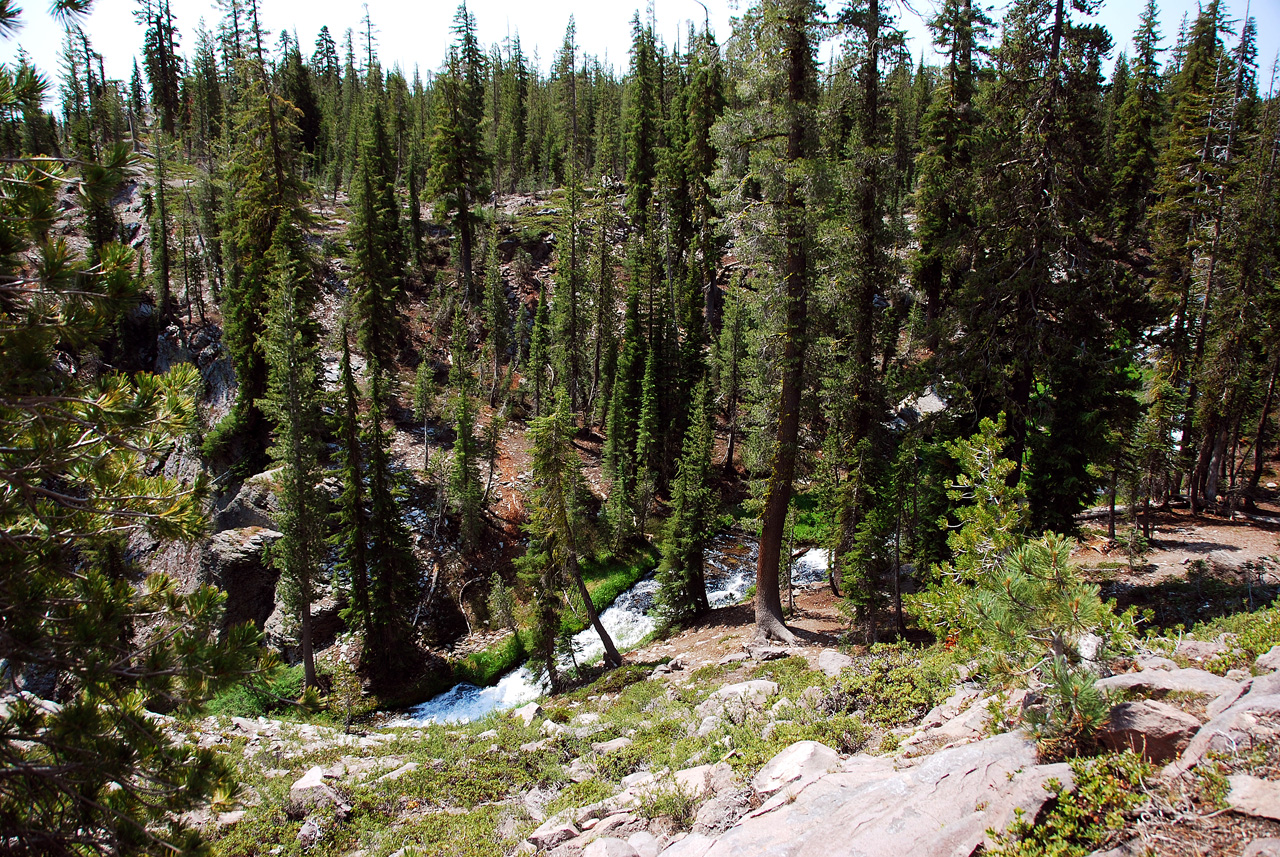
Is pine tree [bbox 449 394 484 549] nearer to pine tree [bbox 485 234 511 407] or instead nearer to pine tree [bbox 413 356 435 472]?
pine tree [bbox 413 356 435 472]

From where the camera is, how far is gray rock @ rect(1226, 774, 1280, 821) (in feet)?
12.1

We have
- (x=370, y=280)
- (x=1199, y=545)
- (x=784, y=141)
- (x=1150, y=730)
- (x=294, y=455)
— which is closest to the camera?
(x=1150, y=730)

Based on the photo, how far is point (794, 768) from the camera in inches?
269

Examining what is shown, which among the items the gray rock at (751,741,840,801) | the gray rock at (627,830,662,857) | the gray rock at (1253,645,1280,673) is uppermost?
the gray rock at (1253,645,1280,673)

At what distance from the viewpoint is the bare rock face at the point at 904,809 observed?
4.72 metres

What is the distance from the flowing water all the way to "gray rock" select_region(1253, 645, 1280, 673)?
18.7 m

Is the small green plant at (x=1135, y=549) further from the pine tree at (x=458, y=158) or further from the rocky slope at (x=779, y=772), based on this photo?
the pine tree at (x=458, y=158)

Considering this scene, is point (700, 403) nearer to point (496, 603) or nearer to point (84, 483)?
point (496, 603)

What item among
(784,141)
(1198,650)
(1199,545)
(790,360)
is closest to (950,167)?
(784,141)

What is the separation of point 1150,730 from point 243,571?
30.7m

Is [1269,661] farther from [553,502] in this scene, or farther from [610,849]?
[553,502]

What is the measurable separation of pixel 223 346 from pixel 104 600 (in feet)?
129

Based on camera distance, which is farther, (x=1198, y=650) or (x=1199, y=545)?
(x=1199, y=545)

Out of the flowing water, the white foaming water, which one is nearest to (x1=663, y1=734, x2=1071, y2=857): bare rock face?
the flowing water
